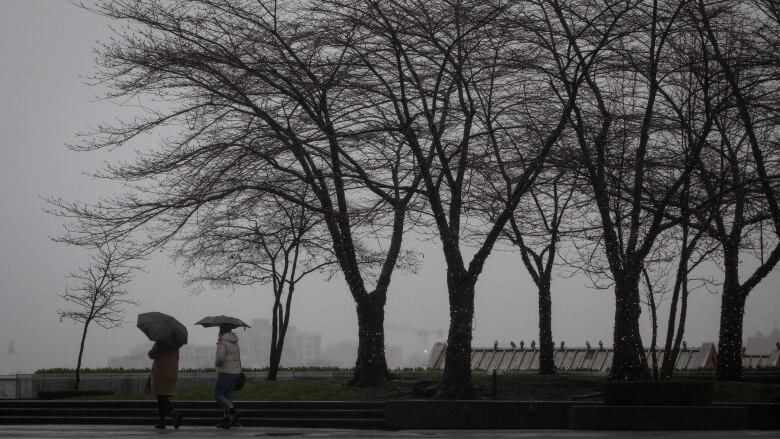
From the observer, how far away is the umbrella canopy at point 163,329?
19.0m

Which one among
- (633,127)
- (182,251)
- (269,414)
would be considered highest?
(633,127)

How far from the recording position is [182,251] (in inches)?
1303

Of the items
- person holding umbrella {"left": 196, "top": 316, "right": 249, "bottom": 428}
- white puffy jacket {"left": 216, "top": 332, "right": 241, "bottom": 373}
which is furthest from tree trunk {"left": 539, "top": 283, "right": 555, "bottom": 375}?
white puffy jacket {"left": 216, "top": 332, "right": 241, "bottom": 373}

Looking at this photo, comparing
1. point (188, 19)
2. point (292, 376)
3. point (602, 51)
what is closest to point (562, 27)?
point (602, 51)

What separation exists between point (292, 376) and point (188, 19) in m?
Answer: 18.5

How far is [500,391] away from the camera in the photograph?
83.1 ft

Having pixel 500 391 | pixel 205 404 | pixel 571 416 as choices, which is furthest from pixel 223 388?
pixel 500 391

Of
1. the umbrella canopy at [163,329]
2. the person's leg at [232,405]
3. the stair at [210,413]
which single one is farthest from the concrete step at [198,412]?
the umbrella canopy at [163,329]

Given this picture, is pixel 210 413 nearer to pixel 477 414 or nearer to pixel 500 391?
pixel 477 414

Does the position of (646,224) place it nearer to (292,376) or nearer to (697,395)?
(697,395)

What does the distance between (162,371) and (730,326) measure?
55.8 feet

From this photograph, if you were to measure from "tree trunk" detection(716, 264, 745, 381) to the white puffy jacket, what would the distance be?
15388mm

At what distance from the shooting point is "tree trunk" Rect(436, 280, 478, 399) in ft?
81.0

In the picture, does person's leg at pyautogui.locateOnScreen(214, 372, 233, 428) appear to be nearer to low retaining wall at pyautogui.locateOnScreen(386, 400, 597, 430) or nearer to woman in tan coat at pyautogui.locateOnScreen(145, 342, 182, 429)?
woman in tan coat at pyautogui.locateOnScreen(145, 342, 182, 429)
